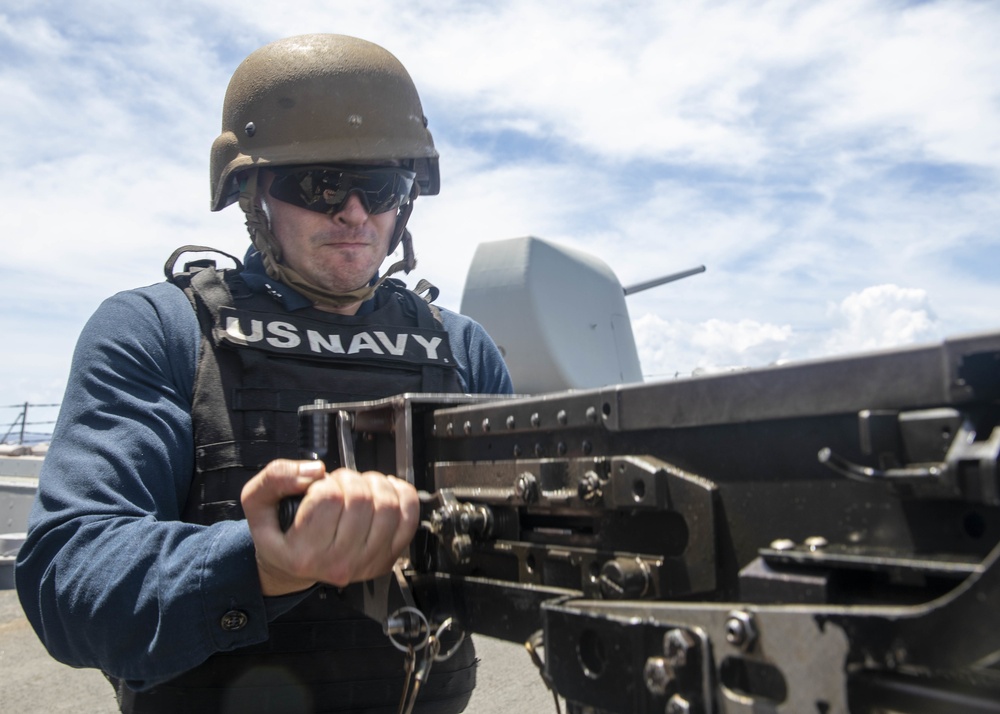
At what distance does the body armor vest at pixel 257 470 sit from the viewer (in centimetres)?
260

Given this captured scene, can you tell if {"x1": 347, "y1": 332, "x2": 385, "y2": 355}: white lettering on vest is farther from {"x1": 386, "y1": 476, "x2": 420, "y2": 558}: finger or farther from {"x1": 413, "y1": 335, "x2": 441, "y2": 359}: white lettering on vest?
{"x1": 386, "y1": 476, "x2": 420, "y2": 558}: finger

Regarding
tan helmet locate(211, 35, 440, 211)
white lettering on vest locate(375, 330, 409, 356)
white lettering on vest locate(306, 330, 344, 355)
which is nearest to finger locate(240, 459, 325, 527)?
white lettering on vest locate(306, 330, 344, 355)

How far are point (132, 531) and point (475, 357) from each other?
5.08ft

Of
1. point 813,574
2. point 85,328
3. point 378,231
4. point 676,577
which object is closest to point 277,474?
point 676,577

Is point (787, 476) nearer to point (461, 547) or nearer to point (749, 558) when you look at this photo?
point (749, 558)

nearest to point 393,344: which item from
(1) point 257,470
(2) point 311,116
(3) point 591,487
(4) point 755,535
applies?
(1) point 257,470

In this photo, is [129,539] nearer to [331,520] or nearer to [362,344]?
[331,520]

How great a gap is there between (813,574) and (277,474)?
1.04 metres

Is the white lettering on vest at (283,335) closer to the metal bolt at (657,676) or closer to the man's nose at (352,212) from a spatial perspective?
the man's nose at (352,212)

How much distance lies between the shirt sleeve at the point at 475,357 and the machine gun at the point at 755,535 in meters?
1.56

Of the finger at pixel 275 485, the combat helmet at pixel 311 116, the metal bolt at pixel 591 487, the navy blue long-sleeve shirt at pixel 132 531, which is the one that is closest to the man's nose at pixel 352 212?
the combat helmet at pixel 311 116

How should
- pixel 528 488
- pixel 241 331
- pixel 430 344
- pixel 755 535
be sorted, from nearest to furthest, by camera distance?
pixel 755 535
pixel 528 488
pixel 241 331
pixel 430 344

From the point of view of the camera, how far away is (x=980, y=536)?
3.57 feet

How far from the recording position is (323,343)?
2.96 m
